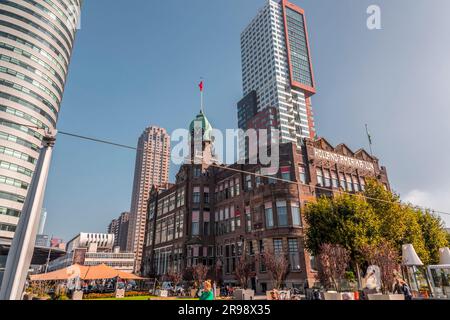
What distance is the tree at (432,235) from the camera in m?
32.9

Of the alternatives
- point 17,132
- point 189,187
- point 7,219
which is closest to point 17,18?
point 17,132

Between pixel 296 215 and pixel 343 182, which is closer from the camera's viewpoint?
pixel 296 215

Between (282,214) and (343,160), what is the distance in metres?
13.7

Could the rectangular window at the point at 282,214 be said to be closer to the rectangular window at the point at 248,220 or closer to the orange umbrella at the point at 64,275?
the rectangular window at the point at 248,220

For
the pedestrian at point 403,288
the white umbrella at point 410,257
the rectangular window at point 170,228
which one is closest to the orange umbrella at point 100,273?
the rectangular window at point 170,228

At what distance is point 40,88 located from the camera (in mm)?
65625

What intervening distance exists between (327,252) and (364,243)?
4.15m

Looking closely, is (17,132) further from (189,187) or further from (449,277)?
(449,277)

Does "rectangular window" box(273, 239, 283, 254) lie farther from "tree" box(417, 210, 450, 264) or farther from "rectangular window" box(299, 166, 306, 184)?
"tree" box(417, 210, 450, 264)

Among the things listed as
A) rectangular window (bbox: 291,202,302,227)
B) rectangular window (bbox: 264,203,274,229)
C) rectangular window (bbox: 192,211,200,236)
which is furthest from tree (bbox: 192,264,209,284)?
rectangular window (bbox: 291,202,302,227)

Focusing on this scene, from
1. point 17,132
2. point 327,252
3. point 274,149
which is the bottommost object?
point 327,252

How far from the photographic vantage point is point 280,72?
132 meters

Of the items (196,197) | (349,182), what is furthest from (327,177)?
(196,197)

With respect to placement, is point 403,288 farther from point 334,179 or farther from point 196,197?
point 196,197
